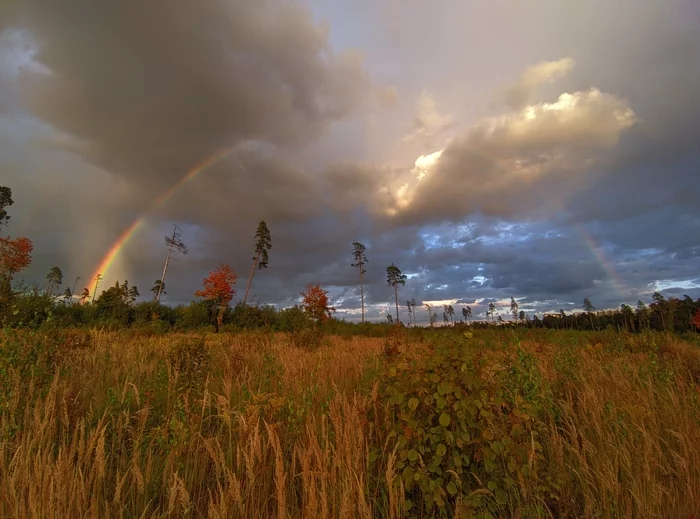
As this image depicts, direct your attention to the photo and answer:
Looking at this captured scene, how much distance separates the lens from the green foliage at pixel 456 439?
8.56ft

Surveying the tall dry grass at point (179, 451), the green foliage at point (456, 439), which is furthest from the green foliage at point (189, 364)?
the green foliage at point (456, 439)

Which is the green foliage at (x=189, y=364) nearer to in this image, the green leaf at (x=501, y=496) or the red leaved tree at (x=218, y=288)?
the green leaf at (x=501, y=496)

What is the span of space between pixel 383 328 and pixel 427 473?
32.5m

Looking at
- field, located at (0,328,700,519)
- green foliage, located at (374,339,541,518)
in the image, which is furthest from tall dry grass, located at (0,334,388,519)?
green foliage, located at (374,339,541,518)

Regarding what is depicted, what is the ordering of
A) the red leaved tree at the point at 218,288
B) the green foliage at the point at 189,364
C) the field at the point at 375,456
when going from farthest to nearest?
the red leaved tree at the point at 218,288
the green foliage at the point at 189,364
the field at the point at 375,456

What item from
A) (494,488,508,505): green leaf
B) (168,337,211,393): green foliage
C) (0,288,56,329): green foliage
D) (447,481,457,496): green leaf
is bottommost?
(494,488,508,505): green leaf

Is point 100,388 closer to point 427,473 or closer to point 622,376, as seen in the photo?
point 427,473

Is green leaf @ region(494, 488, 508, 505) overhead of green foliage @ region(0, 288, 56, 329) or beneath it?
beneath

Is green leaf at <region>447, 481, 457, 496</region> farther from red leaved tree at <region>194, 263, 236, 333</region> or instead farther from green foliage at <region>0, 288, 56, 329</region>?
red leaved tree at <region>194, 263, 236, 333</region>

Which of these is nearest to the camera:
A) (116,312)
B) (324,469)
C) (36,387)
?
(324,469)

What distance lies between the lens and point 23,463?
260cm

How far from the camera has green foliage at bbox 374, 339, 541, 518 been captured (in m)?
2.61

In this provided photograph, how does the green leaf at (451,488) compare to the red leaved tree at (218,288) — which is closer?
the green leaf at (451,488)

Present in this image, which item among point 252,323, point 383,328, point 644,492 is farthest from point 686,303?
point 644,492
